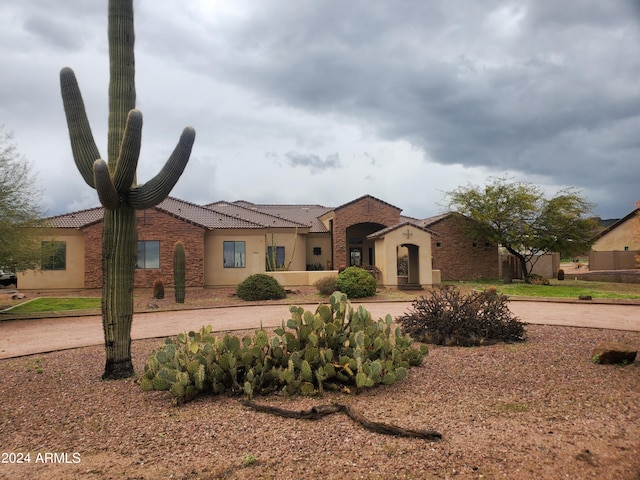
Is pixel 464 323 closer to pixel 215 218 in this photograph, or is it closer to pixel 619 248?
pixel 215 218

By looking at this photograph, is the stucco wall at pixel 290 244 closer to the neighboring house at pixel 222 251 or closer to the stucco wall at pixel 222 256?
the neighboring house at pixel 222 251

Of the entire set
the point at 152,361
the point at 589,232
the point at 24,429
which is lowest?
the point at 24,429

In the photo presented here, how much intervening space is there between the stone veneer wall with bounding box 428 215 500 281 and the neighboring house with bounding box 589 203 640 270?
30.0 ft

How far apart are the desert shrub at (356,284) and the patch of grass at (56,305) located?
1025 cm

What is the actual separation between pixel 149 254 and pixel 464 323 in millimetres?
19486

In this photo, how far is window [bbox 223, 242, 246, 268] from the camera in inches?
1032

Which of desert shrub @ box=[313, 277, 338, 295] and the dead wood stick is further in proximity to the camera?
desert shrub @ box=[313, 277, 338, 295]

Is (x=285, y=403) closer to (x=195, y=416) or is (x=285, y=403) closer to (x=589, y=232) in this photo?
(x=195, y=416)

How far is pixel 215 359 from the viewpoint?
6.16 m

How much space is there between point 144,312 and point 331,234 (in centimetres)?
1802

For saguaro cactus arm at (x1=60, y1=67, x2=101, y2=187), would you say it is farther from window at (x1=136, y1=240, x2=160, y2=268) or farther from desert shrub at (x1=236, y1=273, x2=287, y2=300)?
window at (x1=136, y1=240, x2=160, y2=268)

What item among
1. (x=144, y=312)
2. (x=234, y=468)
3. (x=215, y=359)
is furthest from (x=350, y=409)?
(x=144, y=312)

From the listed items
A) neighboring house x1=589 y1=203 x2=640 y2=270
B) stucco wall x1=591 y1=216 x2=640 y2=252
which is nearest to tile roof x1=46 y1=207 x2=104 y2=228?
neighboring house x1=589 y1=203 x2=640 y2=270

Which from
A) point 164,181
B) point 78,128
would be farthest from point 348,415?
point 78,128
